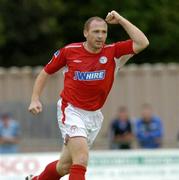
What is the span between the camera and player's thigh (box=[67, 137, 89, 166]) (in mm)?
8750

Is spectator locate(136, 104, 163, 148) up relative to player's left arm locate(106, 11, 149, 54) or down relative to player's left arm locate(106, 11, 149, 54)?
up

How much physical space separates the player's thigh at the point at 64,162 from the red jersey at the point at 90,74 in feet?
1.59

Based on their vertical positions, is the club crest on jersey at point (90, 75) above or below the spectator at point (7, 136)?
below

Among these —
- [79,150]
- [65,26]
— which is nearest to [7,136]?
[79,150]

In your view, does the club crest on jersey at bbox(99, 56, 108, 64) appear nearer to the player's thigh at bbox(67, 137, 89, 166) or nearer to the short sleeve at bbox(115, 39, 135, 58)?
the short sleeve at bbox(115, 39, 135, 58)

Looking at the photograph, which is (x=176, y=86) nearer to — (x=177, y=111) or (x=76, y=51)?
(x=177, y=111)

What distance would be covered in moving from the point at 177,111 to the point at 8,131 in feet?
17.2

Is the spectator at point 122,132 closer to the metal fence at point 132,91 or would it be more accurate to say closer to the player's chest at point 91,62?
the metal fence at point 132,91

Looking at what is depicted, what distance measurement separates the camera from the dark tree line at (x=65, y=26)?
26.1 metres

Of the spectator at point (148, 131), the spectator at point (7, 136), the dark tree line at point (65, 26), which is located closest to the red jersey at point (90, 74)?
the spectator at point (148, 131)

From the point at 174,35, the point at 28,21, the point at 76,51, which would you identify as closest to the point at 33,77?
the point at 28,21

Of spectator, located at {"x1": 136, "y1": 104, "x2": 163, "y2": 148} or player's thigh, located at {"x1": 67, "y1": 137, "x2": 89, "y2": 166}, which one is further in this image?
spectator, located at {"x1": 136, "y1": 104, "x2": 163, "y2": 148}

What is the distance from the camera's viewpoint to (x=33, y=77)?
20.4m

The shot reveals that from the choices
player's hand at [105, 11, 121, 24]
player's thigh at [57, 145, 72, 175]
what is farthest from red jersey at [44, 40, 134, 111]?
player's thigh at [57, 145, 72, 175]
